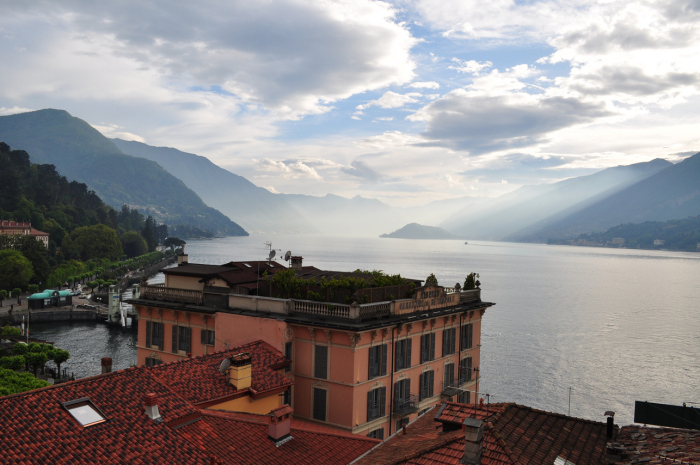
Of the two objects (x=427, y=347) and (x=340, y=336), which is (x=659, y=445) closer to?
(x=340, y=336)

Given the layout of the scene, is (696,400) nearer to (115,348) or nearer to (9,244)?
(115,348)

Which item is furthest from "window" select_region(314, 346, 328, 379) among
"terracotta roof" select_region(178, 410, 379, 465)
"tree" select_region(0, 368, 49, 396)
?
"tree" select_region(0, 368, 49, 396)

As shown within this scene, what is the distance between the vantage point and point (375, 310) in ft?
78.0

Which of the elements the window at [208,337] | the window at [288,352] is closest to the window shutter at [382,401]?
the window at [288,352]

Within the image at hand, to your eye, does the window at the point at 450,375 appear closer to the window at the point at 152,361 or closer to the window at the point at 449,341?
the window at the point at 449,341

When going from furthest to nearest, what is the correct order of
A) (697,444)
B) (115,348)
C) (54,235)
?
(54,235) → (115,348) → (697,444)

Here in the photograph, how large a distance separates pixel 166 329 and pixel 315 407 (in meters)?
10.6

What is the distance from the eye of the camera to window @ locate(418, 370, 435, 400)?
26.6 meters

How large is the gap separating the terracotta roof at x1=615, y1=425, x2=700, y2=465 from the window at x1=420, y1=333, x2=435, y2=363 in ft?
41.0

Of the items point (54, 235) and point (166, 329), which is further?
point (54, 235)

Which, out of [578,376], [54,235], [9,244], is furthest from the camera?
[54,235]

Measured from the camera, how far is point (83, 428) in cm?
1323

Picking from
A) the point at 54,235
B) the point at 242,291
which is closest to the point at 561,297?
the point at 242,291

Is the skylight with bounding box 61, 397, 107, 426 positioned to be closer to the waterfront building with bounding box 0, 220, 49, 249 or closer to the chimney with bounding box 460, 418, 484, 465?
the chimney with bounding box 460, 418, 484, 465
